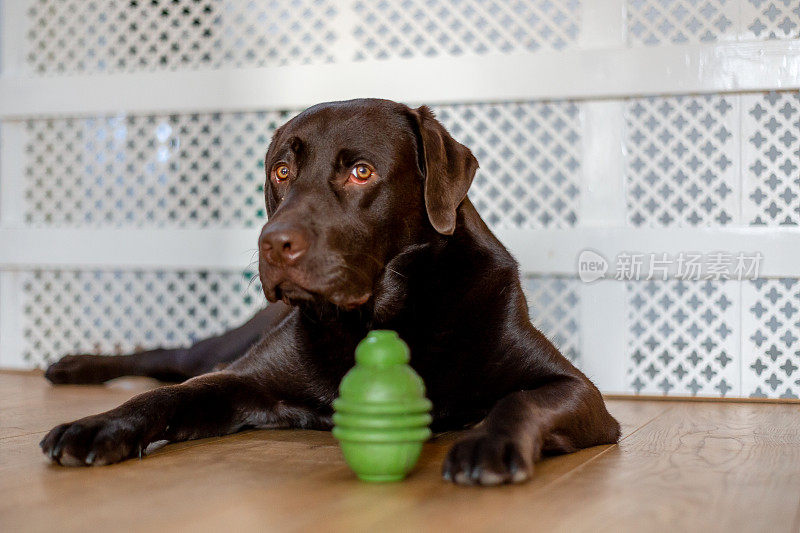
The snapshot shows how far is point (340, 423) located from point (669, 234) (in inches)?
82.9

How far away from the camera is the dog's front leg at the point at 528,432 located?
139 centimetres

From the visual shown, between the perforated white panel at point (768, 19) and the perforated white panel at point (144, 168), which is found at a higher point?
the perforated white panel at point (768, 19)

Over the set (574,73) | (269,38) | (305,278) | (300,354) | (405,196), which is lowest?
(300,354)

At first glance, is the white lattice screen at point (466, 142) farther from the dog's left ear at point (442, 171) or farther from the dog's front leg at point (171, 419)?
the dog's front leg at point (171, 419)

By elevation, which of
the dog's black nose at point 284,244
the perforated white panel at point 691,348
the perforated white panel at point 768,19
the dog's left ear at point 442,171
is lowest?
the perforated white panel at point 691,348

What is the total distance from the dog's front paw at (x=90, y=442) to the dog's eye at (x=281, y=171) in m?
0.70

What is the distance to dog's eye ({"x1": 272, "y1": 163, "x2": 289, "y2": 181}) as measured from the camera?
2.06 metres

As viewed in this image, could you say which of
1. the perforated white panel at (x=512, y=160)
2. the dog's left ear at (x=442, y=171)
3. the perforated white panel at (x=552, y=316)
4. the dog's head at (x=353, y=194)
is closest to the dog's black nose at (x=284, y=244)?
the dog's head at (x=353, y=194)

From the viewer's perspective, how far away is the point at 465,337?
6.61 ft

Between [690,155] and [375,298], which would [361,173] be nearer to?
[375,298]

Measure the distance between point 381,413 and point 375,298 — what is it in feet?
2.12

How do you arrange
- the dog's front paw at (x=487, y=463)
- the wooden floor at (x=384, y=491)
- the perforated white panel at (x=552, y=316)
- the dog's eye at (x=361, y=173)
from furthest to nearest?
the perforated white panel at (x=552, y=316), the dog's eye at (x=361, y=173), the dog's front paw at (x=487, y=463), the wooden floor at (x=384, y=491)

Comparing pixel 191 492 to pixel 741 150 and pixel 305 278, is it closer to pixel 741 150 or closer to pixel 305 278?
pixel 305 278

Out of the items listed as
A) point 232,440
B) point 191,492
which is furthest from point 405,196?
point 191,492
